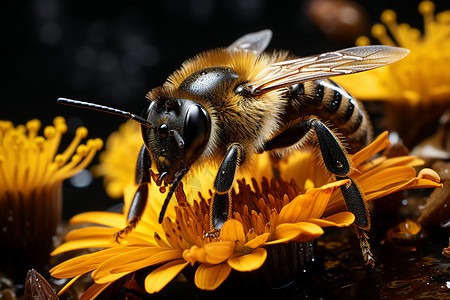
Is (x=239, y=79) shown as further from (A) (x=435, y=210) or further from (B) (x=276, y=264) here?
(A) (x=435, y=210)

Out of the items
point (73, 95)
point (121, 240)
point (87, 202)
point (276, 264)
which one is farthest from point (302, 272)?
point (73, 95)

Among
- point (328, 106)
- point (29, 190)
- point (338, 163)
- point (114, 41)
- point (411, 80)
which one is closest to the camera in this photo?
point (338, 163)

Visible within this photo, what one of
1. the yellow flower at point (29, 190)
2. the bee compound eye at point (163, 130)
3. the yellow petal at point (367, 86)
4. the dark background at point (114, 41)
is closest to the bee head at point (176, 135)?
the bee compound eye at point (163, 130)

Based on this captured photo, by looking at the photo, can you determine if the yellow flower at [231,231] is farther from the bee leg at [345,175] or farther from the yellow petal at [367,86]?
the yellow petal at [367,86]

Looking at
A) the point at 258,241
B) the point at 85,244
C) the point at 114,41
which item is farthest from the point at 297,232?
the point at 114,41

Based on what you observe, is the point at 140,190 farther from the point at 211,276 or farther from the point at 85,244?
the point at 211,276

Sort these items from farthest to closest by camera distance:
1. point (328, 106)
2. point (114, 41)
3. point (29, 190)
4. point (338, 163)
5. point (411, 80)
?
point (114, 41)
point (411, 80)
point (29, 190)
point (328, 106)
point (338, 163)
